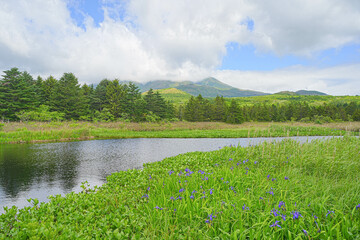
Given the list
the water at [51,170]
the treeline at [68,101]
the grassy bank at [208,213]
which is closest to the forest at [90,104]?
the treeline at [68,101]

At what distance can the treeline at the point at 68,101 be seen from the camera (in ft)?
125

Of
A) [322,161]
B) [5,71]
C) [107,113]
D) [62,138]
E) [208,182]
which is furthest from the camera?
[107,113]

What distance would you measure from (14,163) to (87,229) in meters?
12.8

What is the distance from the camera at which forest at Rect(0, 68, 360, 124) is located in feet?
125

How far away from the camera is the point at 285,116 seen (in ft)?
219

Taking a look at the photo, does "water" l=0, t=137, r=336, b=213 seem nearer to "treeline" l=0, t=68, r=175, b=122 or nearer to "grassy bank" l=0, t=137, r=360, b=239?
"grassy bank" l=0, t=137, r=360, b=239

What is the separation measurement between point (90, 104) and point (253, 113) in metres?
51.9

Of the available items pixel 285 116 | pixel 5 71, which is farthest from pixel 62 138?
pixel 285 116

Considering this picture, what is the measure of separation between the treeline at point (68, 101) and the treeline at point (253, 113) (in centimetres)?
1048

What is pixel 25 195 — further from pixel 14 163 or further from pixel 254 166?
pixel 254 166

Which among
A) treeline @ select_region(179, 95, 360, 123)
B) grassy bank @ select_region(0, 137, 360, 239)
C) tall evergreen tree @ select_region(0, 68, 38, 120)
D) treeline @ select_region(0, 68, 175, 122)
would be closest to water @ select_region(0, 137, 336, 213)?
grassy bank @ select_region(0, 137, 360, 239)

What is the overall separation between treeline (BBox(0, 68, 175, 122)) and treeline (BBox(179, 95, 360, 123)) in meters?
10.5

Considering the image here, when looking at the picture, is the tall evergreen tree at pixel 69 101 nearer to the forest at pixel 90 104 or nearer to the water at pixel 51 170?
the forest at pixel 90 104

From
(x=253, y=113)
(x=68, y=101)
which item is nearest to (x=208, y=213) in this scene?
(x=68, y=101)
